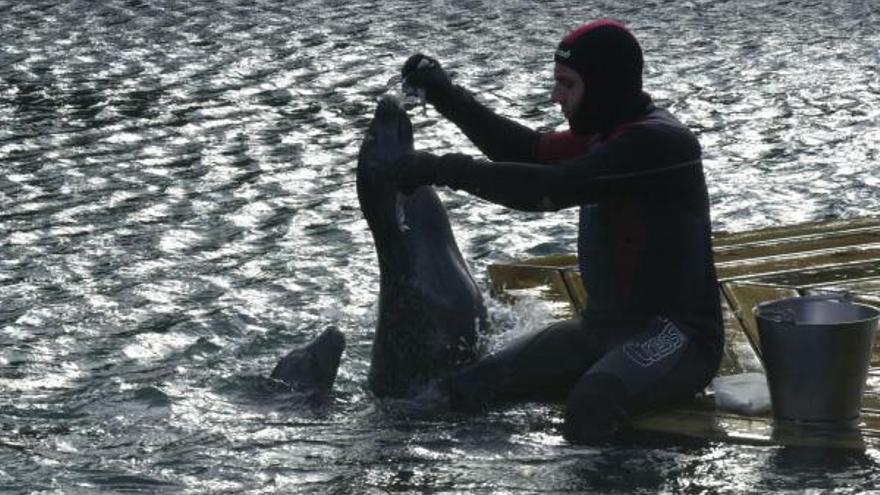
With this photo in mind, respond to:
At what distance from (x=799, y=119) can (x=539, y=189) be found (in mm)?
7036

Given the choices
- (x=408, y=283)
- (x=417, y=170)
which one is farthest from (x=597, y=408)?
(x=408, y=283)

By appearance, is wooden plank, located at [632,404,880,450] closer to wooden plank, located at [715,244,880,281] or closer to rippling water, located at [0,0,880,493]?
rippling water, located at [0,0,880,493]

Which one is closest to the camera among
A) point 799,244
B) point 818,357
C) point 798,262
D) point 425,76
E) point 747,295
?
point 818,357

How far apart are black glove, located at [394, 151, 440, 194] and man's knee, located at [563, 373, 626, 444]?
89 cm

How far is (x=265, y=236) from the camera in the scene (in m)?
10.5

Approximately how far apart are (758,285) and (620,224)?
1.71 m

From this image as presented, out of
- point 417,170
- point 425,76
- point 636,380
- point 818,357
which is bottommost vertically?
point 636,380

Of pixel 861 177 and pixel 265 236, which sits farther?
pixel 861 177

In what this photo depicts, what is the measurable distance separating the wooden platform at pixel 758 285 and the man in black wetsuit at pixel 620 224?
0.65 feet

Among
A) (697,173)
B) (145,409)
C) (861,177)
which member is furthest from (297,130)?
(697,173)

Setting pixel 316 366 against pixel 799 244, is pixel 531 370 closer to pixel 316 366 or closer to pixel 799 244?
pixel 316 366

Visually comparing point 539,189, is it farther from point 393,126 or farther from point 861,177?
point 861,177

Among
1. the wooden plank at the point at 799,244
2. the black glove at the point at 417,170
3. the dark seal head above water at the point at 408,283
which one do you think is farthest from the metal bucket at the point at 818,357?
the wooden plank at the point at 799,244

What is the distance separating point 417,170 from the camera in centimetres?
659
